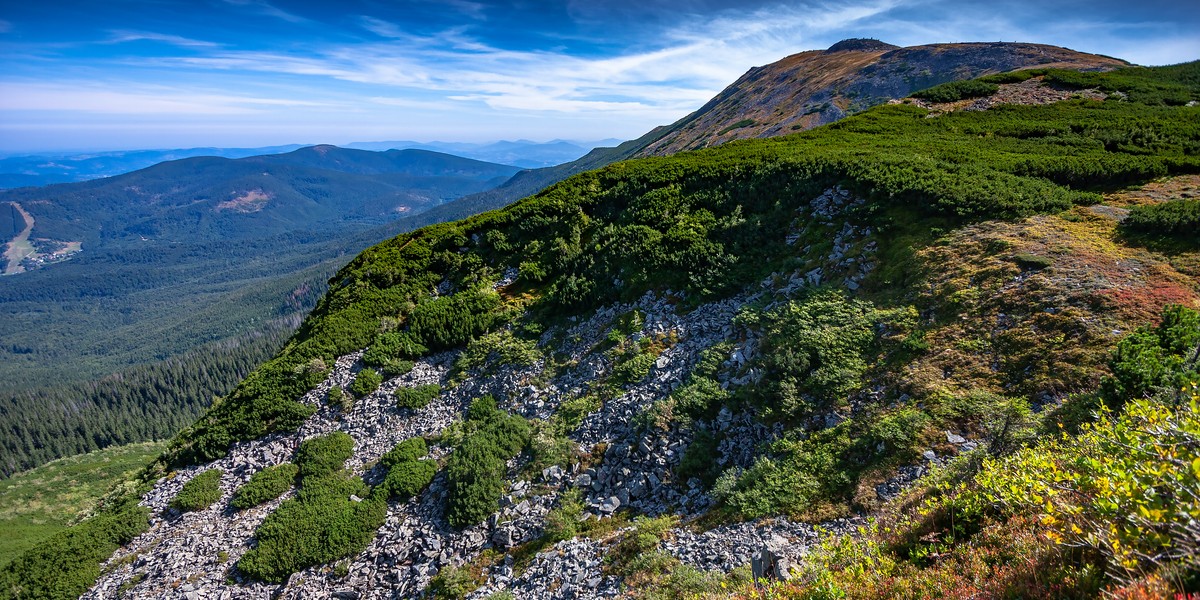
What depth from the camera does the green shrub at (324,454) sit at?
17.5 m

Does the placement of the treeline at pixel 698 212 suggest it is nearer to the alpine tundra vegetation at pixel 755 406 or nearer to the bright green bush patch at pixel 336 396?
the alpine tundra vegetation at pixel 755 406

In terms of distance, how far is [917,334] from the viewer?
13.6 m

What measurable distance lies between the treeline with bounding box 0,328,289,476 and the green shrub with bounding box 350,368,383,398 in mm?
104566

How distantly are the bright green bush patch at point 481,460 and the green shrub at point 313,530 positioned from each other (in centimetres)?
279

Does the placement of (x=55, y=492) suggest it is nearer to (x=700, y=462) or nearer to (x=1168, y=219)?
(x=700, y=462)

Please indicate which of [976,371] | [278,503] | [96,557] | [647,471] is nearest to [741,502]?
[647,471]

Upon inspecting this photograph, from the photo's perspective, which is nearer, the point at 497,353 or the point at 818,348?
the point at 818,348

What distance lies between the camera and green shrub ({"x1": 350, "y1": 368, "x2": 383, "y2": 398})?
20156mm

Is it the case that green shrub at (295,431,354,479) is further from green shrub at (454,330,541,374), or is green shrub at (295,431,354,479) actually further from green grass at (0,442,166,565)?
green grass at (0,442,166,565)

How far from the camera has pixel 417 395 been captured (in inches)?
772

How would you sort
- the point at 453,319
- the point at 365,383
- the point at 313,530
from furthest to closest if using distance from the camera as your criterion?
the point at 453,319 < the point at 365,383 < the point at 313,530

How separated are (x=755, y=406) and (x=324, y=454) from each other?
51.3ft

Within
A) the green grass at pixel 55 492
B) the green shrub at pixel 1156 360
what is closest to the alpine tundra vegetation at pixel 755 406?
the green shrub at pixel 1156 360

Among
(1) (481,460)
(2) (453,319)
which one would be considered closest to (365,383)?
(2) (453,319)
